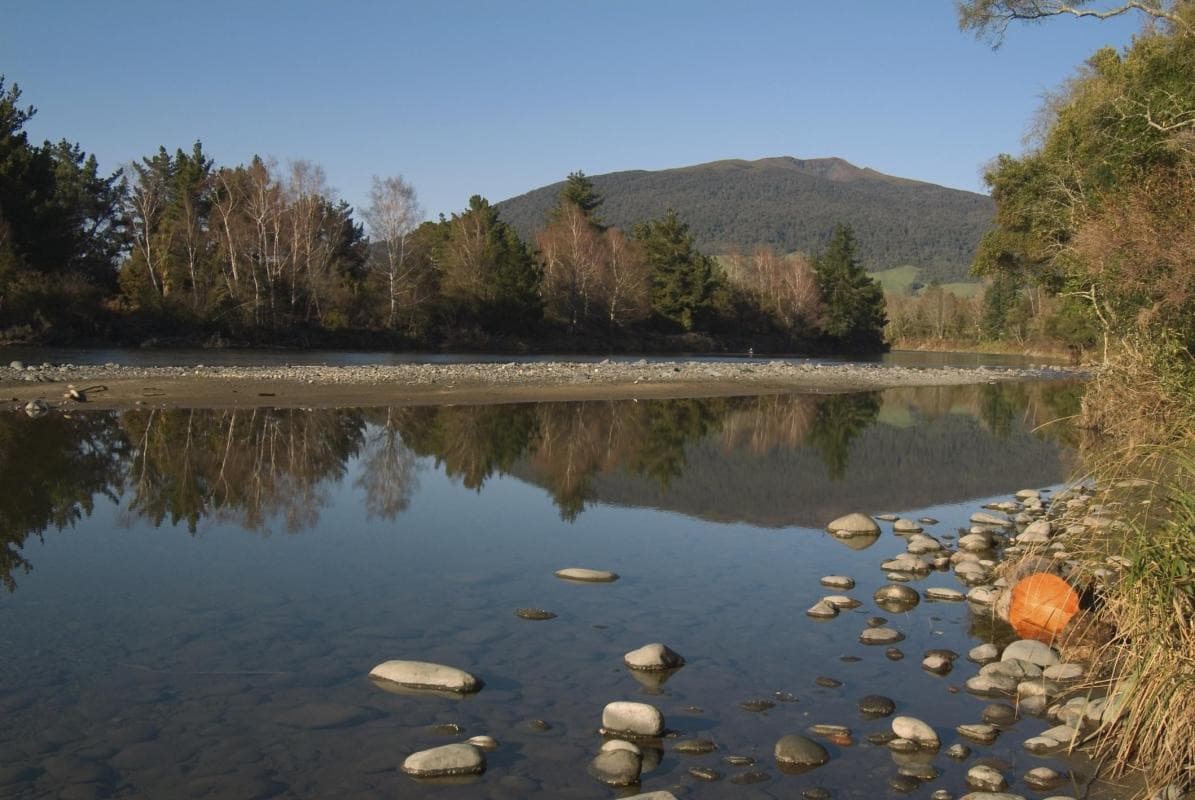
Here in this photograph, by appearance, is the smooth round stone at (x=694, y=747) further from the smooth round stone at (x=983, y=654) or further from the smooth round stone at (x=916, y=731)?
the smooth round stone at (x=983, y=654)

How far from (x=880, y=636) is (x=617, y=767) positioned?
11.1 feet

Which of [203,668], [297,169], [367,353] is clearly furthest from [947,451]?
[297,169]

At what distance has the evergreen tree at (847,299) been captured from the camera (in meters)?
96.0

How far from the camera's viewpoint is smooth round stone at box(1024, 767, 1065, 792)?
5.42 meters

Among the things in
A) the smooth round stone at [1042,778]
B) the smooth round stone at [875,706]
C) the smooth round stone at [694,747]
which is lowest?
the smooth round stone at [1042,778]

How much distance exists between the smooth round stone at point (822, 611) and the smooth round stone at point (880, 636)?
51cm

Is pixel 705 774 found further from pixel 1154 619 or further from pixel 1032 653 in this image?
pixel 1032 653

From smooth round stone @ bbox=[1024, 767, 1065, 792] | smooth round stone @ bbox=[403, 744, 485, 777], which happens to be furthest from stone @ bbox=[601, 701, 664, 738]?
smooth round stone @ bbox=[1024, 767, 1065, 792]

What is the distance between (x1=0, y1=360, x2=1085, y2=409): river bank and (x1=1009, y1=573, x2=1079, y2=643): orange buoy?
68.8 ft

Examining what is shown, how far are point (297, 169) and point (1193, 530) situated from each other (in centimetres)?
6019

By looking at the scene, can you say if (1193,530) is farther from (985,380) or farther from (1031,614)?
(985,380)

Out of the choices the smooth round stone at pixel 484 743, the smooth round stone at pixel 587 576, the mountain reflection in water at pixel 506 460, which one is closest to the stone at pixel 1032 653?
the mountain reflection in water at pixel 506 460

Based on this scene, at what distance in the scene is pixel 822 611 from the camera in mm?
8695

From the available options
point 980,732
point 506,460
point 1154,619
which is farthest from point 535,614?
point 506,460
